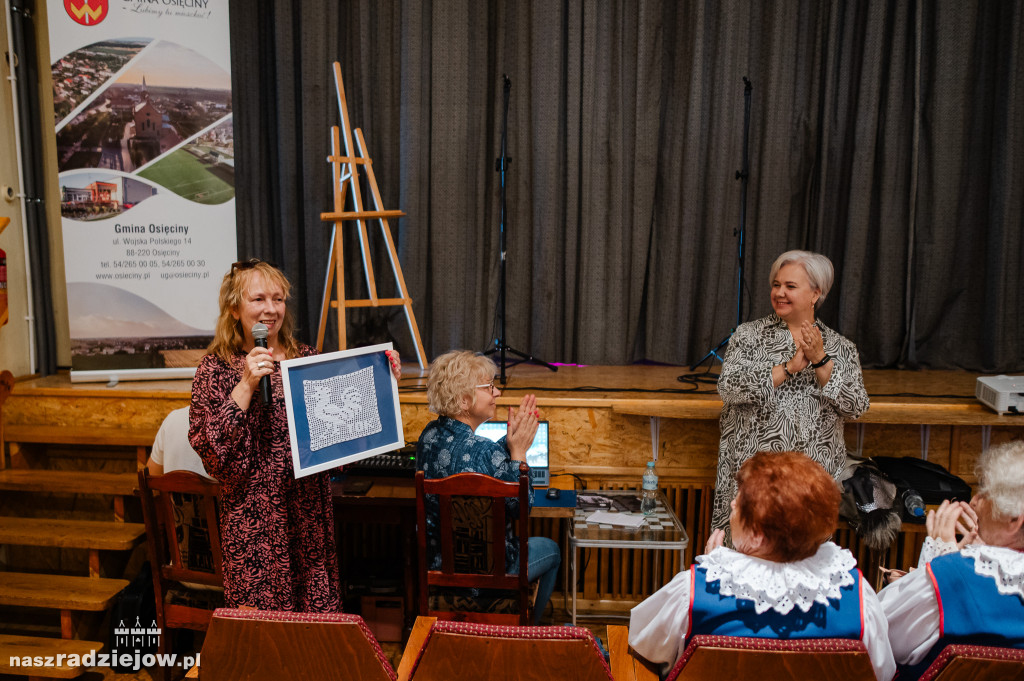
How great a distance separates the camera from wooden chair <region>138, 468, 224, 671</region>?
7.25 feet

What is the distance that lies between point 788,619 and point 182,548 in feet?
6.16

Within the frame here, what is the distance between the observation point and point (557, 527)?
3516mm

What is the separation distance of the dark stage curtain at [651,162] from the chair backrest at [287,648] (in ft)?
10.4

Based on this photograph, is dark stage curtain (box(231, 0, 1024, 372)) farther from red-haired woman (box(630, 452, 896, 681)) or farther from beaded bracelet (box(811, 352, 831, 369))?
red-haired woman (box(630, 452, 896, 681))

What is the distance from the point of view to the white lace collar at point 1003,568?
148cm

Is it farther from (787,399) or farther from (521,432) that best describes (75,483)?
(787,399)

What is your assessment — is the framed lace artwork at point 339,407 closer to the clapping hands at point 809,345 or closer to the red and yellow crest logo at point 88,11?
the clapping hands at point 809,345

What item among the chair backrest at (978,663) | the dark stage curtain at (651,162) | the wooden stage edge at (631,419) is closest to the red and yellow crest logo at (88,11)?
the dark stage curtain at (651,162)

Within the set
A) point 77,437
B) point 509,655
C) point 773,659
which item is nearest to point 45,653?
point 77,437

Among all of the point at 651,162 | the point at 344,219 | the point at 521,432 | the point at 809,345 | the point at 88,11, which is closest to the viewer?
the point at 521,432

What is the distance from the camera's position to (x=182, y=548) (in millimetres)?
2354

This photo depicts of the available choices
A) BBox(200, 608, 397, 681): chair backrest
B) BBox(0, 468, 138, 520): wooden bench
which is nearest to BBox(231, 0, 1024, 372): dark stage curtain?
BBox(0, 468, 138, 520): wooden bench

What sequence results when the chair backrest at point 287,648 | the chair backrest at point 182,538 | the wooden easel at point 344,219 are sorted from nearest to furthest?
the chair backrest at point 287,648, the chair backrest at point 182,538, the wooden easel at point 344,219

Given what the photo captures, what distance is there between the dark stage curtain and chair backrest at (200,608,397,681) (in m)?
3.17
